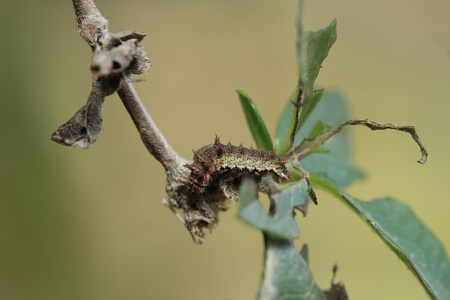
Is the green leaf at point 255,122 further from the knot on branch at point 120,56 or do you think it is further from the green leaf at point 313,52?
the knot on branch at point 120,56

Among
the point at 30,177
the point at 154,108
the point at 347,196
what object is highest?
the point at 347,196

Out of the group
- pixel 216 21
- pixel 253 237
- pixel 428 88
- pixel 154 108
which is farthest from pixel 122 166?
pixel 428 88

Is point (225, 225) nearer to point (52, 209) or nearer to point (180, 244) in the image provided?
point (180, 244)

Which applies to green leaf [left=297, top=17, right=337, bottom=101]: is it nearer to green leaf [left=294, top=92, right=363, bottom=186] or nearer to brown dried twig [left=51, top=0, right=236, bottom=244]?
brown dried twig [left=51, top=0, right=236, bottom=244]

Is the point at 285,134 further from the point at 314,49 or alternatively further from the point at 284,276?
the point at 284,276

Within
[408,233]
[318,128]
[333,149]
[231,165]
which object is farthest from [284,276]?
[333,149]
